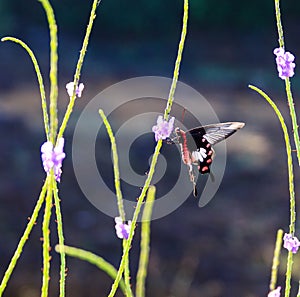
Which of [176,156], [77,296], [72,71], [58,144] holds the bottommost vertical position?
[58,144]

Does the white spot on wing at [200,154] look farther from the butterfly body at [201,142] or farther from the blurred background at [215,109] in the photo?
the blurred background at [215,109]

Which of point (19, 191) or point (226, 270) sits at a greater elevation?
point (19, 191)

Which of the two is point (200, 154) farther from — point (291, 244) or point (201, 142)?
point (291, 244)

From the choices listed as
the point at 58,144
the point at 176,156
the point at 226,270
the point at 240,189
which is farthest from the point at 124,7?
the point at 58,144

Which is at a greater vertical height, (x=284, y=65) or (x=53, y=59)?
(x=284, y=65)

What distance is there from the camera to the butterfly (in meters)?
0.94

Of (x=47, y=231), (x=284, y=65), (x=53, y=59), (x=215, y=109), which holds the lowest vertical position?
(x=47, y=231)

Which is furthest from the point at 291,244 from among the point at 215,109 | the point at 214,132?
the point at 215,109

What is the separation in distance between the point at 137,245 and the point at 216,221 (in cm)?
52

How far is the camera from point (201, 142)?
0.99 meters

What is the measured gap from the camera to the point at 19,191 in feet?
14.3

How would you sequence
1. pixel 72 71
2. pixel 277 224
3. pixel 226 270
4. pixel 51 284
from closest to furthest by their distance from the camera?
pixel 51 284, pixel 226 270, pixel 277 224, pixel 72 71

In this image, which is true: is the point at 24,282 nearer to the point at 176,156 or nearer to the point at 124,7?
the point at 176,156

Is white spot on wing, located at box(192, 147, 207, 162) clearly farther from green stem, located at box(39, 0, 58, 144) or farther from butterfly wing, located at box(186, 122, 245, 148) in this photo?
green stem, located at box(39, 0, 58, 144)
